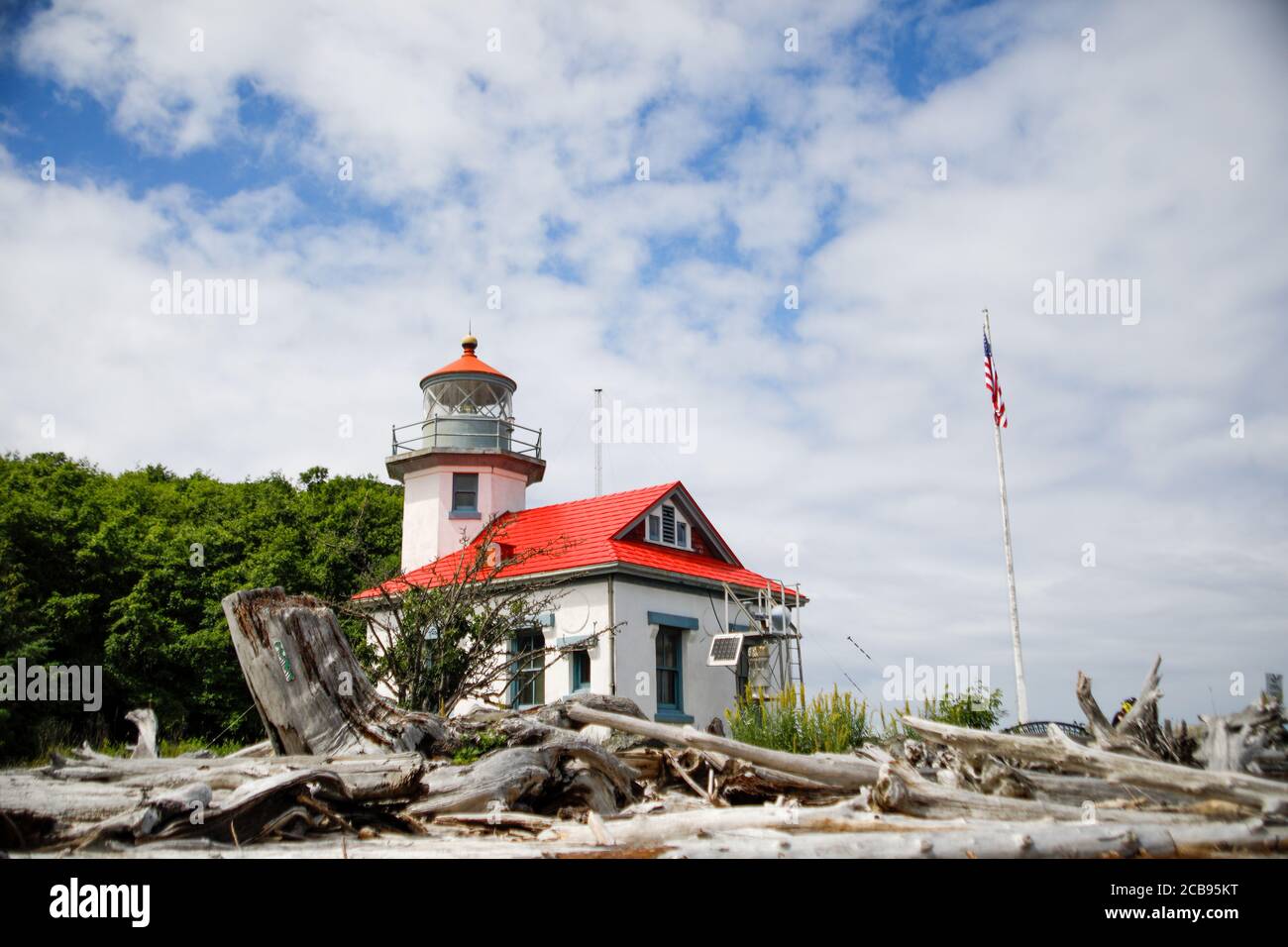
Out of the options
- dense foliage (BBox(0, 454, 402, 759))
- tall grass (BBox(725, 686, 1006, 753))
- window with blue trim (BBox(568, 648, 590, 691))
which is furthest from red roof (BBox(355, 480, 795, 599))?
tall grass (BBox(725, 686, 1006, 753))

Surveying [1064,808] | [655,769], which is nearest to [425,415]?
[655,769]

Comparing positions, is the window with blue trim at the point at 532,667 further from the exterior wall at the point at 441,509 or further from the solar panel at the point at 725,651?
the exterior wall at the point at 441,509

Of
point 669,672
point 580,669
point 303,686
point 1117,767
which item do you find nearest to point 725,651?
point 669,672

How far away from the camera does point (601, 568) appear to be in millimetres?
18938

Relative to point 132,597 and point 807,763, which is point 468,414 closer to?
point 132,597

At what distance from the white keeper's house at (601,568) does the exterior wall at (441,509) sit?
32 mm

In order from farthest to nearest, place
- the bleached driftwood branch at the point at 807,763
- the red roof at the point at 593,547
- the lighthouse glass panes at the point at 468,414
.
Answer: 1. the lighthouse glass panes at the point at 468,414
2. the red roof at the point at 593,547
3. the bleached driftwood branch at the point at 807,763

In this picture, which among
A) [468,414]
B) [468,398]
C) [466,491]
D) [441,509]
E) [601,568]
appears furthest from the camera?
[468,398]

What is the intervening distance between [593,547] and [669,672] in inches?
124

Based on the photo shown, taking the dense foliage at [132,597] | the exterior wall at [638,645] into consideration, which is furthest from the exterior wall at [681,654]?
the dense foliage at [132,597]

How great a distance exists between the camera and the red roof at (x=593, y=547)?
64.8 feet

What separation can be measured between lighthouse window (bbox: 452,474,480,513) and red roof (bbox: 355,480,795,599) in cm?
114

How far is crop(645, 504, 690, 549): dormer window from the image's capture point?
72.0 feet
